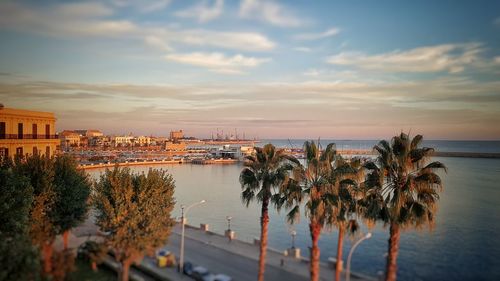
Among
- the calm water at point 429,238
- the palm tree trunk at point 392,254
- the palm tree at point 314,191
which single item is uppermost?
the palm tree at point 314,191

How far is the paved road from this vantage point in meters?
24.1

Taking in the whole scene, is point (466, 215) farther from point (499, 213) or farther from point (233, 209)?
point (233, 209)

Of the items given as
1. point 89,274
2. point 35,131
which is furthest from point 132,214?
point 35,131

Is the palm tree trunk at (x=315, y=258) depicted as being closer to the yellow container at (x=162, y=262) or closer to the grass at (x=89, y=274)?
the yellow container at (x=162, y=262)

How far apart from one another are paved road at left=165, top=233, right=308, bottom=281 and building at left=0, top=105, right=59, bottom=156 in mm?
19753

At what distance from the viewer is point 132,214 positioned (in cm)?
2148

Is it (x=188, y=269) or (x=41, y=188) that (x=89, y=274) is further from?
(x=41, y=188)

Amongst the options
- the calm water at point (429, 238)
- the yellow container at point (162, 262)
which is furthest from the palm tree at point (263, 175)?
the calm water at point (429, 238)

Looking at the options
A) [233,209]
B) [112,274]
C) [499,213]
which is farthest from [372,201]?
[499,213]

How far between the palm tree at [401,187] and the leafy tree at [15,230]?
1493 centimetres

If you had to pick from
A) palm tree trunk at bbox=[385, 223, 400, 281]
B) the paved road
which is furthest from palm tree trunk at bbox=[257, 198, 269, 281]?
palm tree trunk at bbox=[385, 223, 400, 281]

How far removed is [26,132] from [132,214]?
2922cm

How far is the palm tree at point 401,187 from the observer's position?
17391 millimetres

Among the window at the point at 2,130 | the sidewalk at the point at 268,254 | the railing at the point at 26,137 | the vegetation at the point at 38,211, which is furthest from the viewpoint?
the railing at the point at 26,137
